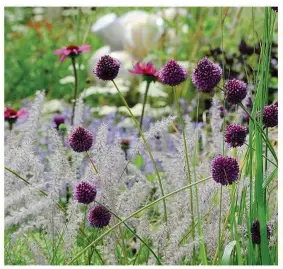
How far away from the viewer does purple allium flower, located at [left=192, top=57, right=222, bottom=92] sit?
51.5 inches

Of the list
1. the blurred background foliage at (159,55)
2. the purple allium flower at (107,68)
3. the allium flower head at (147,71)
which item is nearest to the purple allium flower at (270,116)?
the purple allium flower at (107,68)

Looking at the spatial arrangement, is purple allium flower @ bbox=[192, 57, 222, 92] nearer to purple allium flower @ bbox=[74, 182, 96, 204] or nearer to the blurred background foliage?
purple allium flower @ bbox=[74, 182, 96, 204]

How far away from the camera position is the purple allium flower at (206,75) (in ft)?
4.29

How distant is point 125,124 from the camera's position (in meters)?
2.96

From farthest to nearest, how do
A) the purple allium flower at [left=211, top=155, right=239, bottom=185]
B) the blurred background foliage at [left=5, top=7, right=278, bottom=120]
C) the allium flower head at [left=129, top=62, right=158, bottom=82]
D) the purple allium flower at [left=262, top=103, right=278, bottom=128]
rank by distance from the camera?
the blurred background foliage at [left=5, top=7, right=278, bottom=120], the allium flower head at [left=129, top=62, right=158, bottom=82], the purple allium flower at [left=262, top=103, right=278, bottom=128], the purple allium flower at [left=211, top=155, right=239, bottom=185]

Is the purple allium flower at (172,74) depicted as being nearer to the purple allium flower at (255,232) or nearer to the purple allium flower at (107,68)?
the purple allium flower at (107,68)

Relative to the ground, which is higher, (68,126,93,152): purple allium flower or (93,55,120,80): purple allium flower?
(93,55,120,80): purple allium flower

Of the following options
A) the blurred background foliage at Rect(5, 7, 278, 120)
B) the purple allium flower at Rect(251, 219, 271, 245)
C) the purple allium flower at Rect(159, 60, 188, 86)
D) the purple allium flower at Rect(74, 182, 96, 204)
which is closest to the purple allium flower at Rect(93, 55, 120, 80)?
the purple allium flower at Rect(159, 60, 188, 86)

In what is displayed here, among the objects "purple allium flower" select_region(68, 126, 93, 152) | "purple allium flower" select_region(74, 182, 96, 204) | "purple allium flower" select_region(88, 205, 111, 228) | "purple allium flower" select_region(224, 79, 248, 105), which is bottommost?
"purple allium flower" select_region(88, 205, 111, 228)

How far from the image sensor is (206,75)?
1.31 metres

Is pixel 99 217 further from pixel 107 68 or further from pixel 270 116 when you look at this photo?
pixel 270 116

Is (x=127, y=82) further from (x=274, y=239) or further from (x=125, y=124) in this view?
(x=274, y=239)

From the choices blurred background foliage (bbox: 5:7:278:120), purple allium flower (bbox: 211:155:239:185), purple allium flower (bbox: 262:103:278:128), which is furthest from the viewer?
blurred background foliage (bbox: 5:7:278:120)
